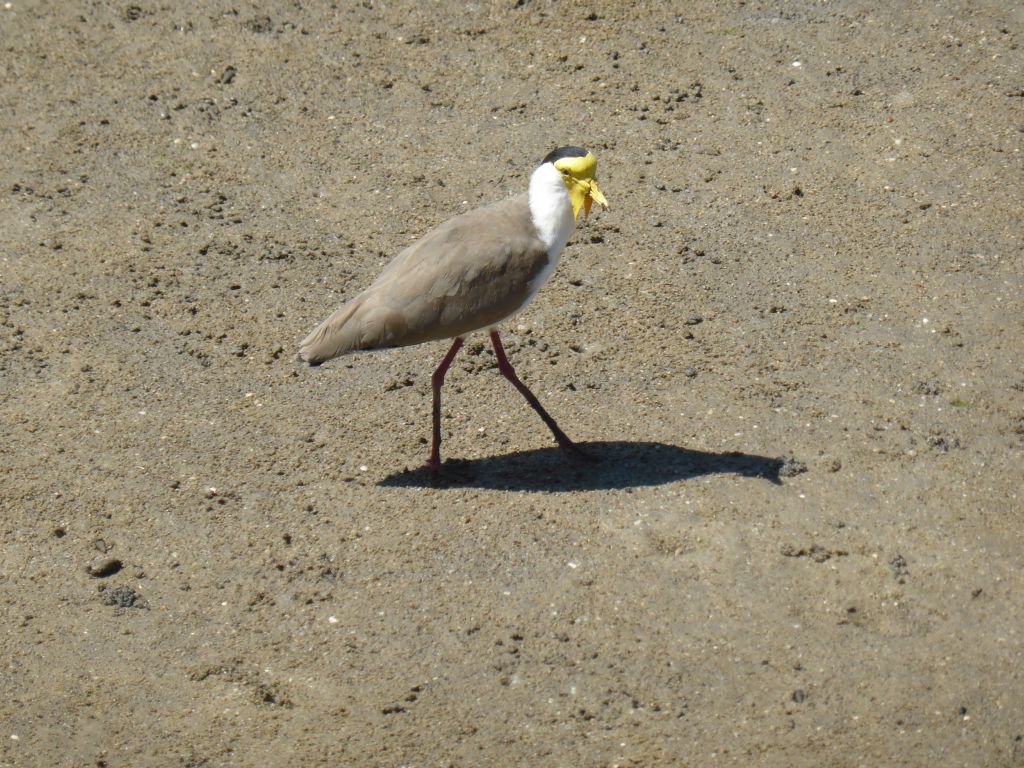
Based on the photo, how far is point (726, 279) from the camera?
6906 mm

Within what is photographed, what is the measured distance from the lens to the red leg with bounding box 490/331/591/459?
228 inches

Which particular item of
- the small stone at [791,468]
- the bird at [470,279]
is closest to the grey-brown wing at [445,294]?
the bird at [470,279]

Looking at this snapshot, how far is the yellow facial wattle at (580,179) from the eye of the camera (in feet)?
18.6

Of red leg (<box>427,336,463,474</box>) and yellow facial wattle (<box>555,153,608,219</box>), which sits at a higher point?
yellow facial wattle (<box>555,153,608,219</box>)

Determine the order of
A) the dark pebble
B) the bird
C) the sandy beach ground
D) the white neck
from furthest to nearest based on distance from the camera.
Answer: the white neck
the bird
the dark pebble
the sandy beach ground

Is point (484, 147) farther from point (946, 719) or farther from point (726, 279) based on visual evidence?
point (946, 719)

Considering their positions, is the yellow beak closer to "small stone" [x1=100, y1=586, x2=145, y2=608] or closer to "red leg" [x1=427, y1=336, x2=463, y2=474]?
"red leg" [x1=427, y1=336, x2=463, y2=474]

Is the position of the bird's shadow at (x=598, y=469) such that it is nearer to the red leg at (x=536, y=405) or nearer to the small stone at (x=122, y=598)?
the red leg at (x=536, y=405)

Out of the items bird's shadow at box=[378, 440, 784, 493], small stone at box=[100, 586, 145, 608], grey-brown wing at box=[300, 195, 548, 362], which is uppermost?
grey-brown wing at box=[300, 195, 548, 362]

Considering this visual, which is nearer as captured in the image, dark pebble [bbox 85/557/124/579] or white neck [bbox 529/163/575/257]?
dark pebble [bbox 85/557/124/579]

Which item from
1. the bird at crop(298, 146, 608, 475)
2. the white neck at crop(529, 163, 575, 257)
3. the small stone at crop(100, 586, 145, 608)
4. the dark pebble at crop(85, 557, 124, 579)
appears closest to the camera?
the small stone at crop(100, 586, 145, 608)

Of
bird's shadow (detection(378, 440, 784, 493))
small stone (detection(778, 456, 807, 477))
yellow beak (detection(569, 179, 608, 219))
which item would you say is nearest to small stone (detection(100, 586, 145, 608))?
bird's shadow (detection(378, 440, 784, 493))

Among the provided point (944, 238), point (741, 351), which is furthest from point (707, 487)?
point (944, 238)

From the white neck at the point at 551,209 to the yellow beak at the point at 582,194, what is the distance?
0.03 meters
